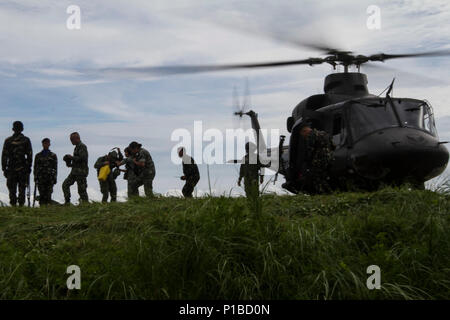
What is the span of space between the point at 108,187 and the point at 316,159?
5350 mm

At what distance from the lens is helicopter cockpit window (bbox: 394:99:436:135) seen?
10608mm

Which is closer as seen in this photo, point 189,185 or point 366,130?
point 366,130

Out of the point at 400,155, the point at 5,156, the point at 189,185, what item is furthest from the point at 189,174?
the point at 400,155

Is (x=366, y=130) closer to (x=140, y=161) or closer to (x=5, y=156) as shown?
(x=140, y=161)

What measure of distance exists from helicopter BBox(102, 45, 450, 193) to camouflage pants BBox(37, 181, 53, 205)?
488cm

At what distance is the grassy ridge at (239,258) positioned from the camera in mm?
4941

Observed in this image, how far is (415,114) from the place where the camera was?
1076 cm

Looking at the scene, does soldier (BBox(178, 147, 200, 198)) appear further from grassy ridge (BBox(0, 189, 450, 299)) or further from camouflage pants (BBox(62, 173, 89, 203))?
grassy ridge (BBox(0, 189, 450, 299))

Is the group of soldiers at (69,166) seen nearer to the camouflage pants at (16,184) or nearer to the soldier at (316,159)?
the camouflage pants at (16,184)

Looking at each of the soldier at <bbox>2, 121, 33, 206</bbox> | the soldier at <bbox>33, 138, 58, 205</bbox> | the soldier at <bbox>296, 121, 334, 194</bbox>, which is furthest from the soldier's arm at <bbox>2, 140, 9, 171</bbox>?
the soldier at <bbox>296, 121, 334, 194</bbox>

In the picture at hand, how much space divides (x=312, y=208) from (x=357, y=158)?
109 inches

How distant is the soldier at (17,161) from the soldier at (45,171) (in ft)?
1.13

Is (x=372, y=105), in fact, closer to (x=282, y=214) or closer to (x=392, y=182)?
(x=392, y=182)
